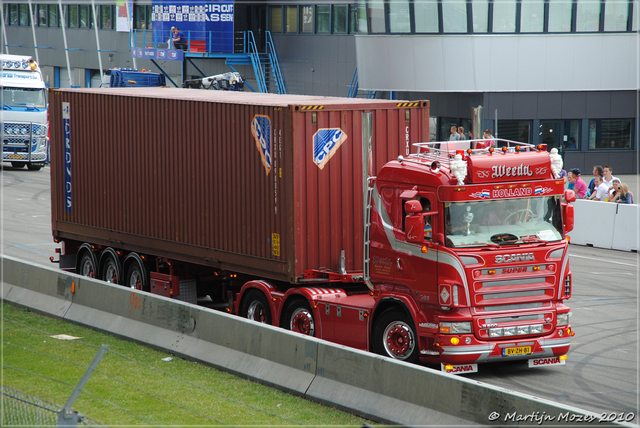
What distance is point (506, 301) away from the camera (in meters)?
10.6

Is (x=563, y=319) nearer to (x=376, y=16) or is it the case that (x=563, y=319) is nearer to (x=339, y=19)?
(x=376, y=16)

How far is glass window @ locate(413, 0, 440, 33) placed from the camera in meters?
34.3

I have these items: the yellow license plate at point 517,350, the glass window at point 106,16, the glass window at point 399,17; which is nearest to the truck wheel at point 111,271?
the yellow license plate at point 517,350

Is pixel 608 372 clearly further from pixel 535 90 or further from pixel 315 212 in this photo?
pixel 535 90

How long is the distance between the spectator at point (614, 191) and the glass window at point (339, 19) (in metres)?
23.4

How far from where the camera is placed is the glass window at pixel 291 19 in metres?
45.8

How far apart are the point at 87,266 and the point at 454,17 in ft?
69.5

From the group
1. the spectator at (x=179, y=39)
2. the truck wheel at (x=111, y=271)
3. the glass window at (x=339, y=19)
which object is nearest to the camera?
the truck wheel at (x=111, y=271)

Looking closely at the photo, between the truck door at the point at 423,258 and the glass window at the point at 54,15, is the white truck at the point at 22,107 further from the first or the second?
the glass window at the point at 54,15

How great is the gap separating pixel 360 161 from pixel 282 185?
4.04 feet

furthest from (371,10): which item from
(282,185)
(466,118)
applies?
(282,185)

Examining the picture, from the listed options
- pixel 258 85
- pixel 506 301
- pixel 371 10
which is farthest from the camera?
pixel 258 85

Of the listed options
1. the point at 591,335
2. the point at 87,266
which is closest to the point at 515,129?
the point at 87,266

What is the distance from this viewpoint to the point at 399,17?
35500mm
